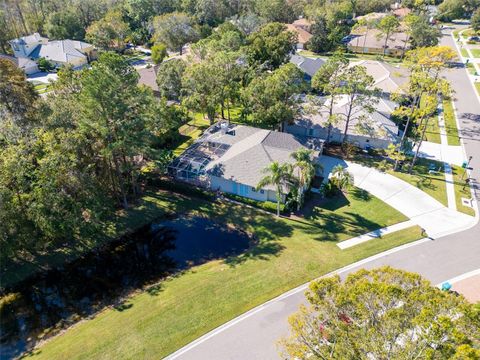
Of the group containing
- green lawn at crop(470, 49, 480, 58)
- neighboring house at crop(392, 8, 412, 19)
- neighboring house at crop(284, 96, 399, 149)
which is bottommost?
neighboring house at crop(284, 96, 399, 149)

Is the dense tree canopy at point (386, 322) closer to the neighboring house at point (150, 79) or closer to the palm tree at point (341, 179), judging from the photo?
the palm tree at point (341, 179)

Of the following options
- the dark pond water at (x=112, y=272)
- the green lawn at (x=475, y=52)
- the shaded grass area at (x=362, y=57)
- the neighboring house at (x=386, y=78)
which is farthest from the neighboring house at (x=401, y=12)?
the dark pond water at (x=112, y=272)

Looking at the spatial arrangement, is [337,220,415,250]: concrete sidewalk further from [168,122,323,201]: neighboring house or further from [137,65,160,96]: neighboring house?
[137,65,160,96]: neighboring house

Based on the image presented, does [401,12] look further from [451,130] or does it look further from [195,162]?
[195,162]

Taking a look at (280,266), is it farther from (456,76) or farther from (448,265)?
(456,76)

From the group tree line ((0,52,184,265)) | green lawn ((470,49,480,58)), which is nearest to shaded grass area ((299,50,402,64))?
green lawn ((470,49,480,58))

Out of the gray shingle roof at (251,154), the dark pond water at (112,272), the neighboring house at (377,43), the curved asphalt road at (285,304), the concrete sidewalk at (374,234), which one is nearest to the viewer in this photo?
the curved asphalt road at (285,304)
